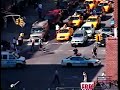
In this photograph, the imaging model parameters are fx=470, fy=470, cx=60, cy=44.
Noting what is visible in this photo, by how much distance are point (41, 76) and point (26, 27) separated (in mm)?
22658

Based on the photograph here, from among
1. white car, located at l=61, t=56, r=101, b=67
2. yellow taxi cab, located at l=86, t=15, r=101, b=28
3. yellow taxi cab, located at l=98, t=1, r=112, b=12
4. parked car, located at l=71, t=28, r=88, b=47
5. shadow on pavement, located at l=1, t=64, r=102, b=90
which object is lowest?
shadow on pavement, located at l=1, t=64, r=102, b=90

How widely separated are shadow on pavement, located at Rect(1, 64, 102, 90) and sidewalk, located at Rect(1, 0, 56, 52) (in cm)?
815

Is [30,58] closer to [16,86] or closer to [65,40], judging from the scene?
[65,40]

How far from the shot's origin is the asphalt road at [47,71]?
35.5 meters

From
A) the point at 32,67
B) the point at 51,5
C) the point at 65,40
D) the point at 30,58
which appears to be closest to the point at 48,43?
the point at 65,40

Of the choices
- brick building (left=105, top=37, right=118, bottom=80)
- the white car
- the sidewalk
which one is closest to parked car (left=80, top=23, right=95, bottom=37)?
the sidewalk

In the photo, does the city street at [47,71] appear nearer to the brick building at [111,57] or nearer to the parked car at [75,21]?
the parked car at [75,21]

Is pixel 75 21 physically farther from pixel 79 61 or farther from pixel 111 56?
pixel 111 56

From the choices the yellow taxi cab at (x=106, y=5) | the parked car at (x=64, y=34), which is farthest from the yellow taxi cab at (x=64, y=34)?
the yellow taxi cab at (x=106, y=5)

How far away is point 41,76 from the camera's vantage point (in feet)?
125

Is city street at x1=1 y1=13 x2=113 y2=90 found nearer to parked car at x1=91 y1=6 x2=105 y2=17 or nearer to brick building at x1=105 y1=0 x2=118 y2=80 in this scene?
parked car at x1=91 y1=6 x2=105 y2=17

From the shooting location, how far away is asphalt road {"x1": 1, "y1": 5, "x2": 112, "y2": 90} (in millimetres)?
35481

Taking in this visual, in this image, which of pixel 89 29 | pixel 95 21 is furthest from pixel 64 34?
pixel 95 21

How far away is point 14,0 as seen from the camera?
68.3m
